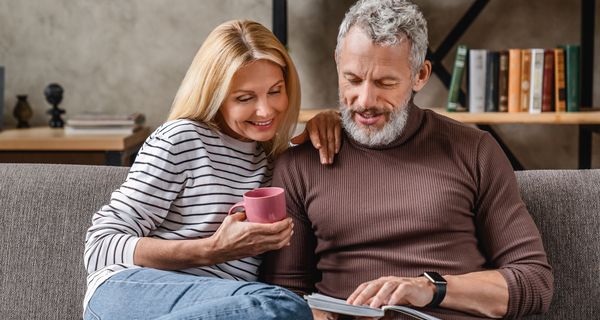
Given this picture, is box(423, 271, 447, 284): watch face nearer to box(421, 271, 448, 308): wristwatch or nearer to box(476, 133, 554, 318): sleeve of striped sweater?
box(421, 271, 448, 308): wristwatch

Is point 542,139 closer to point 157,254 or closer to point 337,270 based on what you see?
point 337,270

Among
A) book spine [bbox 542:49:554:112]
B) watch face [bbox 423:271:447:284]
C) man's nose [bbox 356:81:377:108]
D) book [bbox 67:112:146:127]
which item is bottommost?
watch face [bbox 423:271:447:284]

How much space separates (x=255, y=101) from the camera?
166 centimetres

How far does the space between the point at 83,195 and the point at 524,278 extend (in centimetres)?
95

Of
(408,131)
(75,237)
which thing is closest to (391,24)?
(408,131)

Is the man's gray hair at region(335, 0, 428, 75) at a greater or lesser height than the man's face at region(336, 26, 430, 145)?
greater

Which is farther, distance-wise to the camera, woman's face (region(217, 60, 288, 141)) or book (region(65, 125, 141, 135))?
book (region(65, 125, 141, 135))

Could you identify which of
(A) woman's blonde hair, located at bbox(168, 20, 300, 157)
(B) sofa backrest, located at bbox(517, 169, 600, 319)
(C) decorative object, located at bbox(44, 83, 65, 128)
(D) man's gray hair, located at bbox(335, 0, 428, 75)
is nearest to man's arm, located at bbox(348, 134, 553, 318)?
(B) sofa backrest, located at bbox(517, 169, 600, 319)

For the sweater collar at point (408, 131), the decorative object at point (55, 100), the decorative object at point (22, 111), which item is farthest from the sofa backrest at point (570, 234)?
the decorative object at point (22, 111)

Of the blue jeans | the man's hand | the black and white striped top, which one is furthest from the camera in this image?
the black and white striped top

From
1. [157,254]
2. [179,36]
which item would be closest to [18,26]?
[179,36]

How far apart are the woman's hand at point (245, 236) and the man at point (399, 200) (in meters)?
0.18

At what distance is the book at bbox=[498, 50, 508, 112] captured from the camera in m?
2.84

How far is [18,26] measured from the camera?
330 centimetres
